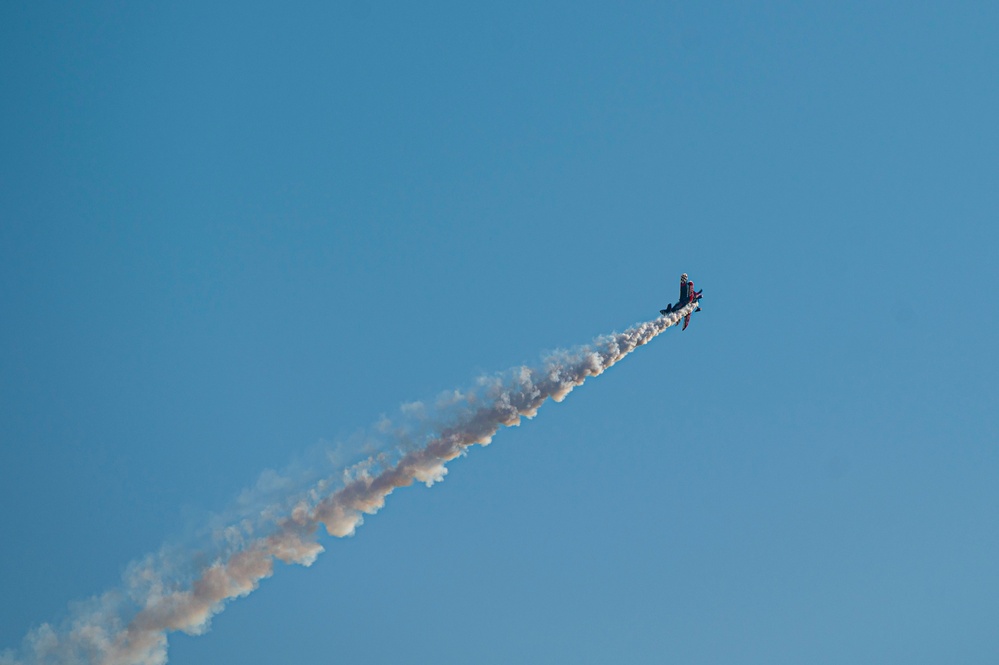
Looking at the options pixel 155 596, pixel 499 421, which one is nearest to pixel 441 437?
pixel 499 421

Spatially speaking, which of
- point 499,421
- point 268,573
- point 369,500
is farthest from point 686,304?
point 268,573

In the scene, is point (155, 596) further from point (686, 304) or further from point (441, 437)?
point (686, 304)

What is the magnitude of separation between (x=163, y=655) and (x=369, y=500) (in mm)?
17555

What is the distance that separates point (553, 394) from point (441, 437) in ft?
27.5

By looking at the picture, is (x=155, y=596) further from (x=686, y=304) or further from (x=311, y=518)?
(x=686, y=304)

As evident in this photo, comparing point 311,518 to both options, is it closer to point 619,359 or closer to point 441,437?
point 441,437

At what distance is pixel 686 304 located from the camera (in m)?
114

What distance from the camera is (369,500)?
109062mm

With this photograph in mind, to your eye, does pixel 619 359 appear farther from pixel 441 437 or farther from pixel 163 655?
pixel 163 655

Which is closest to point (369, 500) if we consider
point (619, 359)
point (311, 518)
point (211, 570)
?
point (311, 518)

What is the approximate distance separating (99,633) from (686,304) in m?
47.3

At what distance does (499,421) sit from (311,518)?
1468cm

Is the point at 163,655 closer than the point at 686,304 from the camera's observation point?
Yes

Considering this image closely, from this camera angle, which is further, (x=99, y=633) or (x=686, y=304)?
(x=686, y=304)
